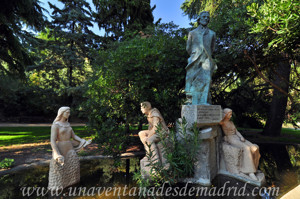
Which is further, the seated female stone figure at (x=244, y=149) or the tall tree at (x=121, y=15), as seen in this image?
the tall tree at (x=121, y=15)

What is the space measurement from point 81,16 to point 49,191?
57.8ft

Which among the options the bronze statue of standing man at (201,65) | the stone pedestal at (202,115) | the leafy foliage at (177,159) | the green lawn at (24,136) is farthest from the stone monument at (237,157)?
the green lawn at (24,136)

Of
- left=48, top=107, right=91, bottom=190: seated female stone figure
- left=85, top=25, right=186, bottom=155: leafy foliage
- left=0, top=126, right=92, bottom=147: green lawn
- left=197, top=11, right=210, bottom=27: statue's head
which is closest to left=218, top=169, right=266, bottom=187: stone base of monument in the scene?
left=85, top=25, right=186, bottom=155: leafy foliage

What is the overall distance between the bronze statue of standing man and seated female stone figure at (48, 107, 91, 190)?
10.5ft

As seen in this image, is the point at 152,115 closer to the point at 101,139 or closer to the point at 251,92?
the point at 101,139

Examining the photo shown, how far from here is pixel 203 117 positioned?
12.9 feet

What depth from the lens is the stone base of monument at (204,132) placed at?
3.85 m

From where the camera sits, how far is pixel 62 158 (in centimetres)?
360

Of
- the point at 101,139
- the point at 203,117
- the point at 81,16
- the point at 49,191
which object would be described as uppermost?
the point at 81,16

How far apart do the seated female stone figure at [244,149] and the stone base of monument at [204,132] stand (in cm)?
48

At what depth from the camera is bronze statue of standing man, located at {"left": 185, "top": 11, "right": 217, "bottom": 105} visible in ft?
14.6

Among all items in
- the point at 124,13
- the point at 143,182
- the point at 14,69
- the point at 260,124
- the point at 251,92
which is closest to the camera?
the point at 143,182

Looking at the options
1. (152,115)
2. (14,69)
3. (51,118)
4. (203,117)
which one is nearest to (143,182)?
(152,115)

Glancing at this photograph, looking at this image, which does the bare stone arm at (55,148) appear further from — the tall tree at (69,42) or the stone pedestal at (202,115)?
the tall tree at (69,42)
